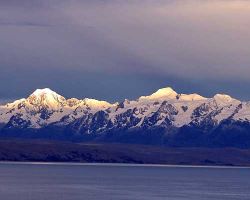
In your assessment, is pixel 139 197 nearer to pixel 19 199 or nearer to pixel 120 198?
pixel 120 198

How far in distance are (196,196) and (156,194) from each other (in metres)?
9.11

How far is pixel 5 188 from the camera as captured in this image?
648 ft

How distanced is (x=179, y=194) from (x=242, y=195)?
12.3 m

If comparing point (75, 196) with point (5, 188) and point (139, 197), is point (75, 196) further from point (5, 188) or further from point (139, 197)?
point (5, 188)

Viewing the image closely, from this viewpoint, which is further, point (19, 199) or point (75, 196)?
point (75, 196)

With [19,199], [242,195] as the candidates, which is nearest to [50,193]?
[19,199]

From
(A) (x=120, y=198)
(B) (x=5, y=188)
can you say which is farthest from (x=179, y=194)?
(B) (x=5, y=188)

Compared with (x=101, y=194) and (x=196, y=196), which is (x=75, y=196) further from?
(x=196, y=196)

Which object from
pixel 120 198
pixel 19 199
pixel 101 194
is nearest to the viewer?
pixel 19 199

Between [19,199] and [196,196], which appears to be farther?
[196,196]

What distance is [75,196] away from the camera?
178 metres

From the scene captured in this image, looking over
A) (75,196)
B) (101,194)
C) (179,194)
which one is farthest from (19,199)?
(179,194)

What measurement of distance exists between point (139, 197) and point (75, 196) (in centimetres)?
1203

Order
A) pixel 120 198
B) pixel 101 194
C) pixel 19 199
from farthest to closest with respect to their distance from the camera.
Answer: pixel 101 194 → pixel 120 198 → pixel 19 199
